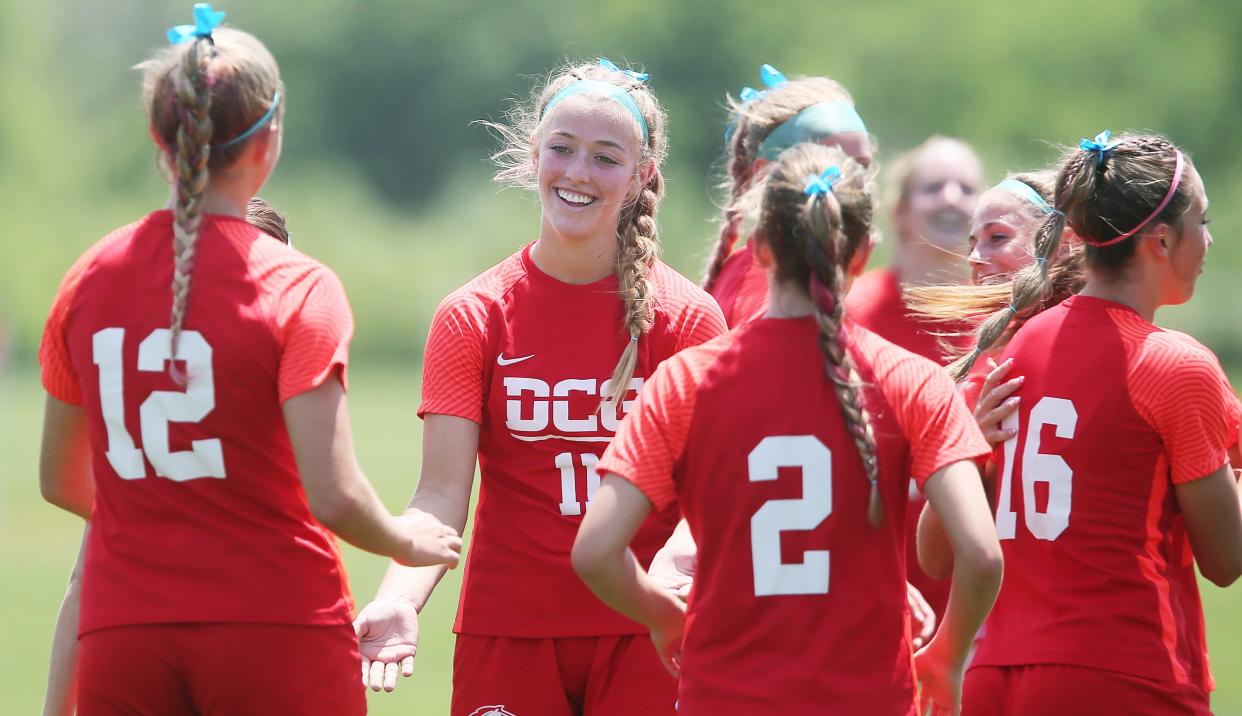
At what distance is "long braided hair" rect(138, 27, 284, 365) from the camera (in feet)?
10.2

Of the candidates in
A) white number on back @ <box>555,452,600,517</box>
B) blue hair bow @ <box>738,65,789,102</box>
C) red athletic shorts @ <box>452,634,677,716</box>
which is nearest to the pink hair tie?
white number on back @ <box>555,452,600,517</box>

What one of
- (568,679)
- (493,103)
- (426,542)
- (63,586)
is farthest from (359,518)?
(493,103)

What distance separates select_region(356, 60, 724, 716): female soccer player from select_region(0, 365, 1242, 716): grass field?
4.73 m

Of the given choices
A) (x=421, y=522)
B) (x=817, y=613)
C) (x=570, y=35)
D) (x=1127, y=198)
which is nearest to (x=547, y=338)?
(x=421, y=522)

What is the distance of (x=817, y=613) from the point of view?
2953mm

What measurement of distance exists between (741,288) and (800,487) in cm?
167

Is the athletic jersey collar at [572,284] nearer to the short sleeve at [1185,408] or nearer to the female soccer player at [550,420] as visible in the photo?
the female soccer player at [550,420]

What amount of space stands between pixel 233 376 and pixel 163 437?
0.18m

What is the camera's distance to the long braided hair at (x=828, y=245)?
9.69 ft

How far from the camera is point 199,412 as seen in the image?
3.08 m

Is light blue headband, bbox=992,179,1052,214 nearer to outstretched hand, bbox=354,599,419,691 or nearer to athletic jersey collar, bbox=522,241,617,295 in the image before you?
athletic jersey collar, bbox=522,241,617,295

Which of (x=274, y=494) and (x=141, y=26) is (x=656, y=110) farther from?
(x=141, y=26)

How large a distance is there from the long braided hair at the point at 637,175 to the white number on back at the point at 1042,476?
2.91ft

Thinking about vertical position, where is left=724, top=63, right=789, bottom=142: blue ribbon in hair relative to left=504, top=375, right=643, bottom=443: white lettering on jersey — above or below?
above
